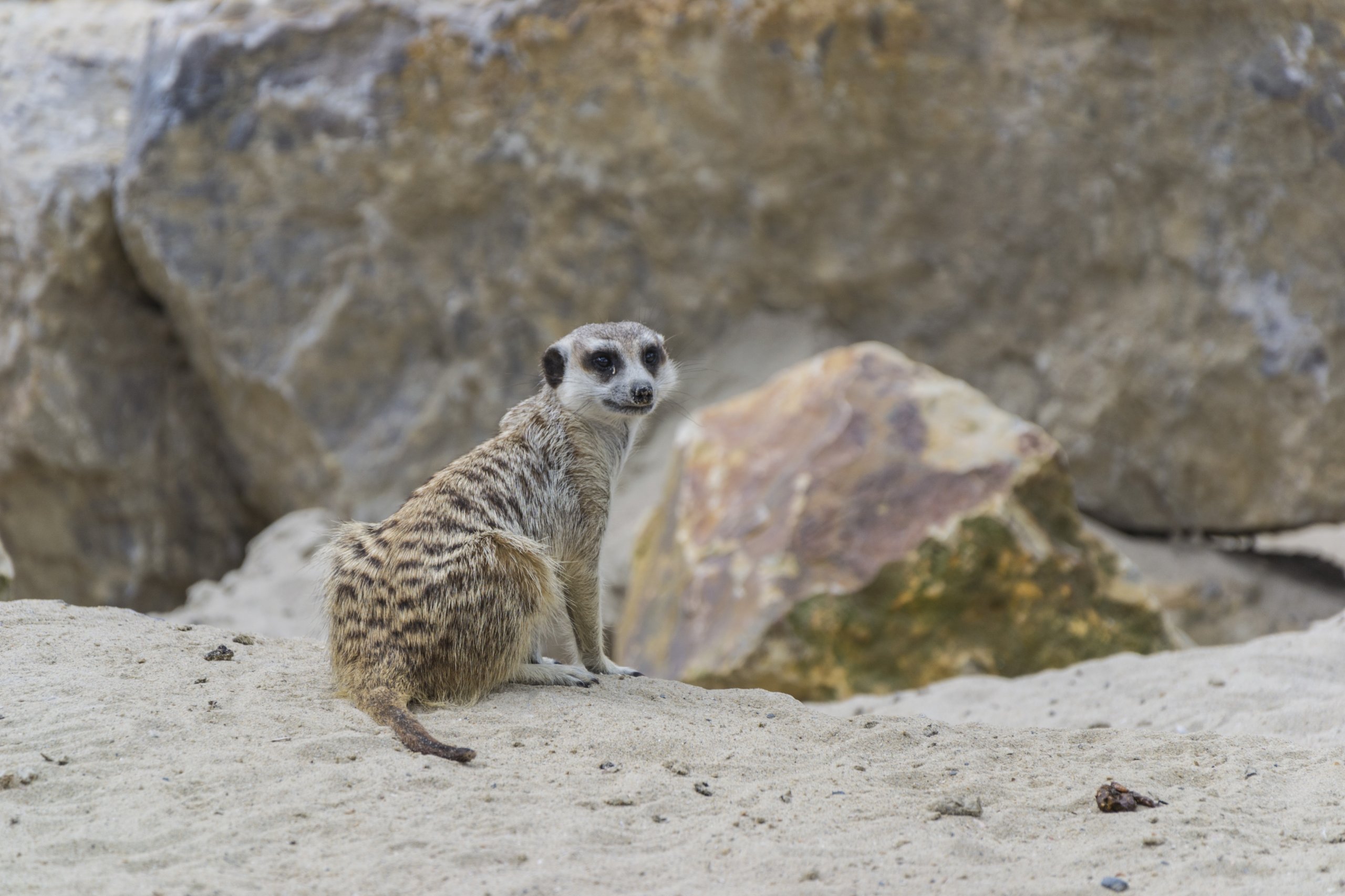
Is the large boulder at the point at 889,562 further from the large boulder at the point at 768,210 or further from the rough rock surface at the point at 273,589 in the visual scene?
the rough rock surface at the point at 273,589

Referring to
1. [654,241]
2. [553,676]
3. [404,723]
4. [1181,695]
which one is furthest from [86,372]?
[1181,695]

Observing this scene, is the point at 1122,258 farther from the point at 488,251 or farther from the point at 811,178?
the point at 488,251

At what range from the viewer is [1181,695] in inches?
155

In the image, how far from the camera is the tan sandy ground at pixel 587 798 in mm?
2264

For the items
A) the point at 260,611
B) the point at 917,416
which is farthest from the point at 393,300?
the point at 917,416

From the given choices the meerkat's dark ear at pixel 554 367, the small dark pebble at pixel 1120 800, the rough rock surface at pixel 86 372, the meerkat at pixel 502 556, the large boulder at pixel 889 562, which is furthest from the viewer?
the rough rock surface at pixel 86 372

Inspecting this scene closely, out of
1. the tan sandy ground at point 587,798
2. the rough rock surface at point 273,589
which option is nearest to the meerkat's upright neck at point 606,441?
the tan sandy ground at point 587,798

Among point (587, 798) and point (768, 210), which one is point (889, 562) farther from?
point (768, 210)

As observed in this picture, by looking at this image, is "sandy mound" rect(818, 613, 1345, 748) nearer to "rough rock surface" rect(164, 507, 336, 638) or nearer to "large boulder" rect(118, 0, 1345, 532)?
"large boulder" rect(118, 0, 1345, 532)

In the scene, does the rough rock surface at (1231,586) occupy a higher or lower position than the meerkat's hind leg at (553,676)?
lower

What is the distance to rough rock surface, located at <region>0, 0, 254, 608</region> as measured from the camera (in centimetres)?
770

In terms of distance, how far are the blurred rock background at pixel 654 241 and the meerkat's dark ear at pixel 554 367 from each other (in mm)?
3489

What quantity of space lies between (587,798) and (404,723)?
531 millimetres

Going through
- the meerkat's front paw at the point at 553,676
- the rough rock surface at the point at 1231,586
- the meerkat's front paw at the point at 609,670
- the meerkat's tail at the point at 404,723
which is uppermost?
the meerkat's tail at the point at 404,723
